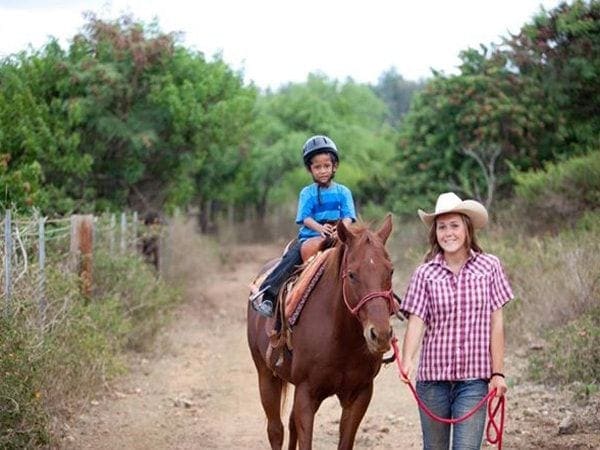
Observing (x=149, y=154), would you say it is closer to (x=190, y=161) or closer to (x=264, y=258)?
(x=190, y=161)

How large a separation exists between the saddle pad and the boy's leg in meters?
0.44

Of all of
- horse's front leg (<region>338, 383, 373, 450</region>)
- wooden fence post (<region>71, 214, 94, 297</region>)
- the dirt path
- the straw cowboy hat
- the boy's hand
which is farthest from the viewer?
wooden fence post (<region>71, 214, 94, 297</region>)

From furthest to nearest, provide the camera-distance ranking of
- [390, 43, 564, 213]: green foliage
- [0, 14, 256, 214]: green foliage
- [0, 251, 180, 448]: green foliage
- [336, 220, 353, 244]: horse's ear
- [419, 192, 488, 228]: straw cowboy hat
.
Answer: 1. [390, 43, 564, 213]: green foliage
2. [0, 14, 256, 214]: green foliage
3. [0, 251, 180, 448]: green foliage
4. [336, 220, 353, 244]: horse's ear
5. [419, 192, 488, 228]: straw cowboy hat

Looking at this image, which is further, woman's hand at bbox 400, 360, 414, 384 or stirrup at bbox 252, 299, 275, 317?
stirrup at bbox 252, 299, 275, 317

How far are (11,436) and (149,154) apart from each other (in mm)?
13129

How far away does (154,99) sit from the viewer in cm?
1945

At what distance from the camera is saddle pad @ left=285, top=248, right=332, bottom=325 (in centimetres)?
712

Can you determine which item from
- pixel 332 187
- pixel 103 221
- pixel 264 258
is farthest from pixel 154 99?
pixel 264 258

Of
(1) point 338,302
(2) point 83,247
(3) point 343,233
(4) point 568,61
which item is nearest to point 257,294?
(1) point 338,302

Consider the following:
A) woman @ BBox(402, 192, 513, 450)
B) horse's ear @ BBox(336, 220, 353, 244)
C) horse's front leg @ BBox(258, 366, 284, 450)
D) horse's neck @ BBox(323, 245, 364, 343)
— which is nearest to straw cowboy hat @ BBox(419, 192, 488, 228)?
woman @ BBox(402, 192, 513, 450)

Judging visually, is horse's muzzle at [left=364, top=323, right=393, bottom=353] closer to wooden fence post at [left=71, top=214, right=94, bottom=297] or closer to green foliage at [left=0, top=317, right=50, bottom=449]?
green foliage at [left=0, top=317, right=50, bottom=449]

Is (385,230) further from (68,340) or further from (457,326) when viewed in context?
(68,340)

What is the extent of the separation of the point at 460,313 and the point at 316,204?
248cm

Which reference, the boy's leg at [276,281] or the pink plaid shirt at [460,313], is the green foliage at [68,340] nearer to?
the boy's leg at [276,281]
